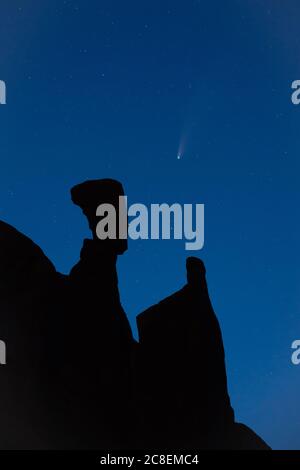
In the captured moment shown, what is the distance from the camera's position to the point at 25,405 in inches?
140

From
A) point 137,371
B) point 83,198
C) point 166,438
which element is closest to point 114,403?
point 137,371

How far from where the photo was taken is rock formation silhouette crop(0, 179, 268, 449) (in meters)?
3.60

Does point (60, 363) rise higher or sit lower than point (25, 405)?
higher

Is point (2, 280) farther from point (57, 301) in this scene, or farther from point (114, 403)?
point (114, 403)

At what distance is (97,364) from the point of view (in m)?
3.84

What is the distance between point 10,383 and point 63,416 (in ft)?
1.53

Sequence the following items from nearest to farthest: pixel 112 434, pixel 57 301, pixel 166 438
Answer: pixel 166 438
pixel 112 434
pixel 57 301

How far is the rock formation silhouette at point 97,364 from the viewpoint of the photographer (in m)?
3.60
